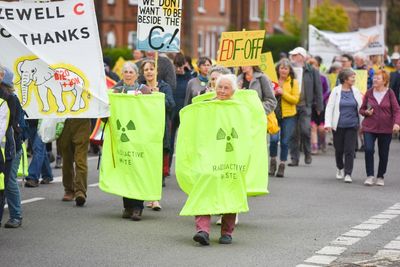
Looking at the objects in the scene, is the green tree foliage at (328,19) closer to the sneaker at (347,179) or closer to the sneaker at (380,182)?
the sneaker at (347,179)

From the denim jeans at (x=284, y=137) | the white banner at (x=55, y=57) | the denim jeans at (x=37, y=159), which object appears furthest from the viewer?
the denim jeans at (x=284, y=137)

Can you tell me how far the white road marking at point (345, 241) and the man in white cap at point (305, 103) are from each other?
27.0ft

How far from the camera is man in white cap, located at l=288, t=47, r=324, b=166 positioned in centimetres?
2005

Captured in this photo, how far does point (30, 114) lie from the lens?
1267cm

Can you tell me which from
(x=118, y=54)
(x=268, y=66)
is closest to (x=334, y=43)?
(x=268, y=66)

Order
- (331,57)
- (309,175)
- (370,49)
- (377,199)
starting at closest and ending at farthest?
(377,199), (309,175), (370,49), (331,57)

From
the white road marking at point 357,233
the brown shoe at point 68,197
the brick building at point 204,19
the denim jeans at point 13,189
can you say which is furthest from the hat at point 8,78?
the brick building at point 204,19

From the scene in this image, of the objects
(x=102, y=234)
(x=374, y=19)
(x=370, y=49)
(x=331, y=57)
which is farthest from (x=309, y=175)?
(x=374, y=19)

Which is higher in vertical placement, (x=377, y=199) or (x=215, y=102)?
(x=215, y=102)

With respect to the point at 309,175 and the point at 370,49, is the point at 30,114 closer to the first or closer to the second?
the point at 309,175

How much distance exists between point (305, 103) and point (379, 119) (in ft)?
11.5

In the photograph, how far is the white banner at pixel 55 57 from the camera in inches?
490

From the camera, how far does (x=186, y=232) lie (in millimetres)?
11828

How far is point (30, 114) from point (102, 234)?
6.01 feet
